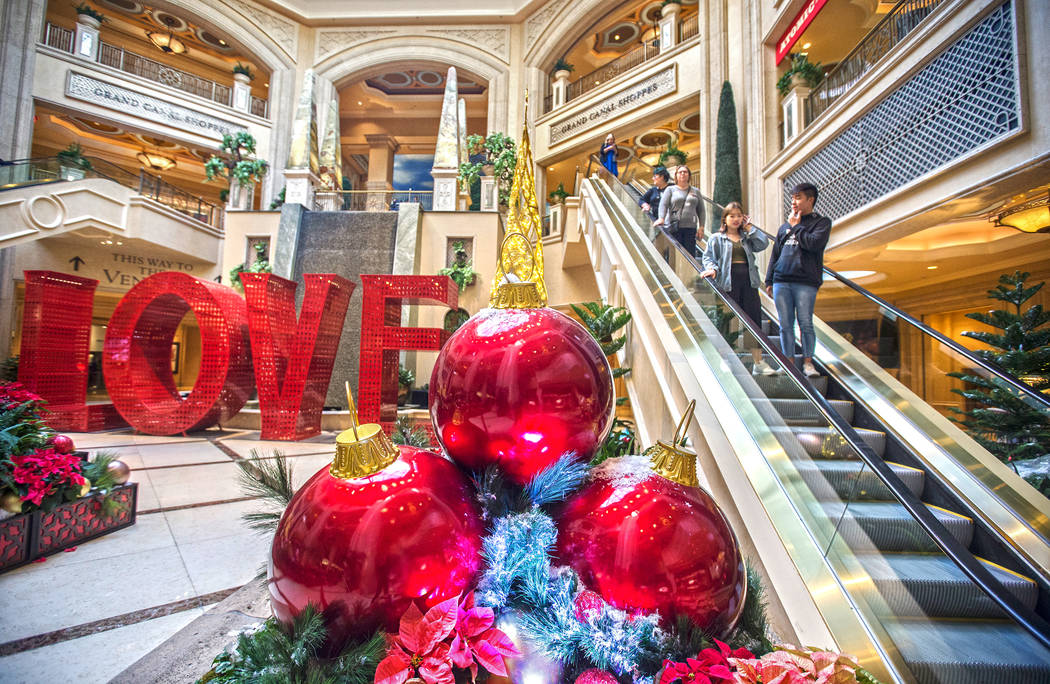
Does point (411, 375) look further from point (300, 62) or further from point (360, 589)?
point (300, 62)

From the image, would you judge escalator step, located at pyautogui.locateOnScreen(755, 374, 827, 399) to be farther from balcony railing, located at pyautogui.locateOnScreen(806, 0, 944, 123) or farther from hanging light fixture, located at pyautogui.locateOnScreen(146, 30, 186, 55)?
hanging light fixture, located at pyautogui.locateOnScreen(146, 30, 186, 55)

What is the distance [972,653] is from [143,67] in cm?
2177

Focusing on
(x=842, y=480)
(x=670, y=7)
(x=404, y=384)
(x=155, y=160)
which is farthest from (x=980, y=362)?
(x=155, y=160)

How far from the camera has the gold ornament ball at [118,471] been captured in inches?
114

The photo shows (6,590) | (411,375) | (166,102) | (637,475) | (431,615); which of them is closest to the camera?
(431,615)

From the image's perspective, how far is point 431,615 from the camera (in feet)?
1.93

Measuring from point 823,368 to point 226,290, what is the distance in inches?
285

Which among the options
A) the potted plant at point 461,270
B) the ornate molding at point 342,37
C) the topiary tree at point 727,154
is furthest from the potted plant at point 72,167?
the topiary tree at point 727,154

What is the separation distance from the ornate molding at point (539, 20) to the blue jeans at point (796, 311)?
1639 centimetres

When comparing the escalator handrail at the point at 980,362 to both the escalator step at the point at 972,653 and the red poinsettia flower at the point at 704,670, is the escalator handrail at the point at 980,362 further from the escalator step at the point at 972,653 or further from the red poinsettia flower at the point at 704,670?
the red poinsettia flower at the point at 704,670

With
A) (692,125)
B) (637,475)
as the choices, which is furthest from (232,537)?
(692,125)

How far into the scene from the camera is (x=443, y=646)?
1.85 ft

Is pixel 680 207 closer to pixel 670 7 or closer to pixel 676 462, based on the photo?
pixel 676 462

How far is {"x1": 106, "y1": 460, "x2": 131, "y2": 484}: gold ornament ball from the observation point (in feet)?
9.50
